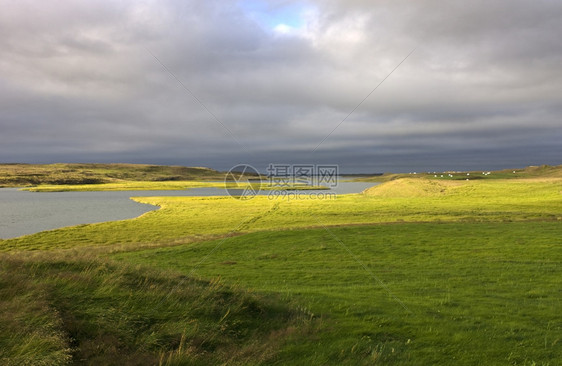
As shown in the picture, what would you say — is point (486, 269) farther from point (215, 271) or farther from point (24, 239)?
point (24, 239)

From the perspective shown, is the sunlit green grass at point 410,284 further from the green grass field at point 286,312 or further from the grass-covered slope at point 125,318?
the grass-covered slope at point 125,318

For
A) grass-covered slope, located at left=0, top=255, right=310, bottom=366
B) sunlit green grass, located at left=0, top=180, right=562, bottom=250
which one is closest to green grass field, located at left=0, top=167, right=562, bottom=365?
grass-covered slope, located at left=0, top=255, right=310, bottom=366

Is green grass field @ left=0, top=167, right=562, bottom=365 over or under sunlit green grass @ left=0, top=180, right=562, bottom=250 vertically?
over

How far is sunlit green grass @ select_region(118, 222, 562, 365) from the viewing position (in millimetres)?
8375

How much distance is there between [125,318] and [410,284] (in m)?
13.0

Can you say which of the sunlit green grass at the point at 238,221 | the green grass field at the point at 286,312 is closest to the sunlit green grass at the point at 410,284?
the green grass field at the point at 286,312

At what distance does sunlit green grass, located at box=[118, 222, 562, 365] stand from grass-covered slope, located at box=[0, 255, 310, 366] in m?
1.32

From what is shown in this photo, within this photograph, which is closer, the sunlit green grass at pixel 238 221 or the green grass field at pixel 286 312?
the green grass field at pixel 286 312

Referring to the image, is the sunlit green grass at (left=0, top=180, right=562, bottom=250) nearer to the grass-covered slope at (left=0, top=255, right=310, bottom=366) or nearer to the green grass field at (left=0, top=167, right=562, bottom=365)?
the green grass field at (left=0, top=167, right=562, bottom=365)

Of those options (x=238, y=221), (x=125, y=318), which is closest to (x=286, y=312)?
(x=125, y=318)

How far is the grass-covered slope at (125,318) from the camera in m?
6.57

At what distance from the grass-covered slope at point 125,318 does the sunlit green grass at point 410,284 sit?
1319 millimetres

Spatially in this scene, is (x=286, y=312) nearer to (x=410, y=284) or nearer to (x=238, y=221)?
(x=410, y=284)

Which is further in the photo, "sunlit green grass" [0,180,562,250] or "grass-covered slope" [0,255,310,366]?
"sunlit green grass" [0,180,562,250]
